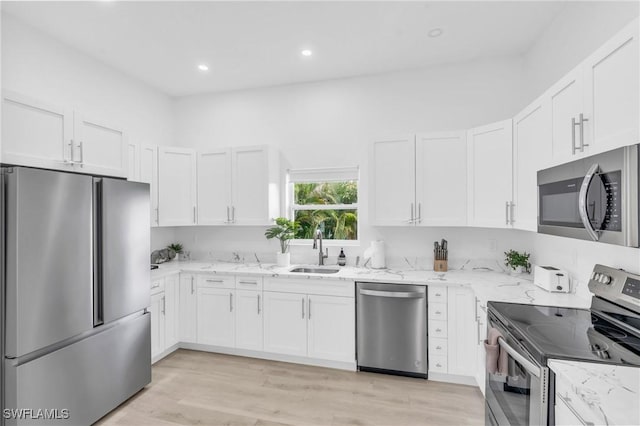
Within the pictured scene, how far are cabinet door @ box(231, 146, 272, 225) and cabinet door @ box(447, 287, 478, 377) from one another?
213 cm

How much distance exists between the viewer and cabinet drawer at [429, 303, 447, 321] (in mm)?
2725

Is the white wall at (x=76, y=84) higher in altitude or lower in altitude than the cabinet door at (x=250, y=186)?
higher

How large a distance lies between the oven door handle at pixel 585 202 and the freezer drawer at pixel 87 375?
3.04m

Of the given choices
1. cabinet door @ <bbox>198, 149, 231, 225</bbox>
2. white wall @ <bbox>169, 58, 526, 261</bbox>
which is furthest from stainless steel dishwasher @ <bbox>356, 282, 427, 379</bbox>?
cabinet door @ <bbox>198, 149, 231, 225</bbox>

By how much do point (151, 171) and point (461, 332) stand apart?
3.63 metres

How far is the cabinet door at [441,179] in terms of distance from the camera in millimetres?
2973

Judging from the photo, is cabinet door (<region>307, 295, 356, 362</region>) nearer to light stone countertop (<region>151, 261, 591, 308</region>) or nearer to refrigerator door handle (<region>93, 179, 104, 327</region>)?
light stone countertop (<region>151, 261, 591, 308</region>)

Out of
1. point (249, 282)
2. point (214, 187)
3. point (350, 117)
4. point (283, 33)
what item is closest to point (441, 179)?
point (350, 117)

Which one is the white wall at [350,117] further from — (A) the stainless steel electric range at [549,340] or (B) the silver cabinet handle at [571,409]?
(B) the silver cabinet handle at [571,409]

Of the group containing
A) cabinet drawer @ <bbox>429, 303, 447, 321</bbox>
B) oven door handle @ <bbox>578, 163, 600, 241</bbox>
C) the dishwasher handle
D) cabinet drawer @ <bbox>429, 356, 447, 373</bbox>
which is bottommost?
cabinet drawer @ <bbox>429, 356, 447, 373</bbox>

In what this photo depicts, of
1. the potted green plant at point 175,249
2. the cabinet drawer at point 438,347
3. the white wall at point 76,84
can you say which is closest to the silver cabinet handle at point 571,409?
the cabinet drawer at point 438,347

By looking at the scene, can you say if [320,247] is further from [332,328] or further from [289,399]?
[289,399]

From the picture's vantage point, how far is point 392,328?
2820 millimetres

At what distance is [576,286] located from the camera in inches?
86.2
